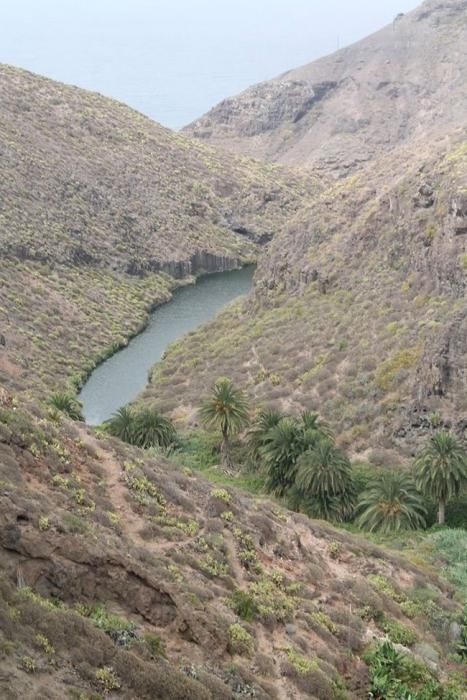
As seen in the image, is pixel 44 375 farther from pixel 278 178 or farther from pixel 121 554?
pixel 278 178

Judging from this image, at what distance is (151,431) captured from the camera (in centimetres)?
5266

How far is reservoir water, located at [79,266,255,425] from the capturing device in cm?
7112

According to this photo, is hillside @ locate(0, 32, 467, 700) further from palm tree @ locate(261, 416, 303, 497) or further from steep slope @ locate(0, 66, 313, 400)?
palm tree @ locate(261, 416, 303, 497)

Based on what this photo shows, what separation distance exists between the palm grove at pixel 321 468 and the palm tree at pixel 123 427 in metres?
0.06

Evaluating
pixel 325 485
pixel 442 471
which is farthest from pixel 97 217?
pixel 442 471

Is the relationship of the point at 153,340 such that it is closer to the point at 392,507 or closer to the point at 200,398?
the point at 200,398

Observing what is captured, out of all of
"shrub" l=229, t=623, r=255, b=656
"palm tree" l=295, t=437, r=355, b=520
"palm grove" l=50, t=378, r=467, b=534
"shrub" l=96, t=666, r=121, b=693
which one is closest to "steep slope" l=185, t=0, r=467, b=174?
"palm grove" l=50, t=378, r=467, b=534

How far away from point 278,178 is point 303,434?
11095 centimetres

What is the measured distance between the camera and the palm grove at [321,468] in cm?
4178

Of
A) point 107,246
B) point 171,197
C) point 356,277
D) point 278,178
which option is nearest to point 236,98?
point 278,178

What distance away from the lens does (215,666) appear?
68.2 ft

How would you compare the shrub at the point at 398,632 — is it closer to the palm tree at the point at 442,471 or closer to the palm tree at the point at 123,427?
the palm tree at the point at 442,471

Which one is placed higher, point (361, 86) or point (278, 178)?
point (361, 86)

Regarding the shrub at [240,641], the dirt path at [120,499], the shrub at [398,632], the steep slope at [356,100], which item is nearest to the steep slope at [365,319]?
the shrub at [398,632]
